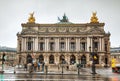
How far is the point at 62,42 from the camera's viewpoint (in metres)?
150

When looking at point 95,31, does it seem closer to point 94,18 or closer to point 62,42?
point 94,18

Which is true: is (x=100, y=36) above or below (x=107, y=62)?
above

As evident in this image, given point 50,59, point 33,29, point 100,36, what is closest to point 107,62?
point 100,36

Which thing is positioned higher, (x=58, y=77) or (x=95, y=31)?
(x=95, y=31)

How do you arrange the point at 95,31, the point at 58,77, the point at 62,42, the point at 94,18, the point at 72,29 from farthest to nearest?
the point at 94,18, the point at 72,29, the point at 62,42, the point at 95,31, the point at 58,77

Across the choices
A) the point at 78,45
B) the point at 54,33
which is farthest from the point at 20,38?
the point at 78,45

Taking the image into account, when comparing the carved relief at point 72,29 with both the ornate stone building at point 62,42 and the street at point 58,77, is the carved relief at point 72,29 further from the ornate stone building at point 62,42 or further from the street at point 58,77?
the street at point 58,77

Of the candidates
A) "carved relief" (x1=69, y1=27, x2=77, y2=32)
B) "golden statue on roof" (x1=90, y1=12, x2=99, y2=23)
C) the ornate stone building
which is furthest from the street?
"golden statue on roof" (x1=90, y1=12, x2=99, y2=23)

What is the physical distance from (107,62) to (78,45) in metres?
14.4

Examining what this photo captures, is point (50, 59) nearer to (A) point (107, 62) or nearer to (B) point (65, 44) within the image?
(B) point (65, 44)

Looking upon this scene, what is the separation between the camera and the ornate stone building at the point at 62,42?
147m

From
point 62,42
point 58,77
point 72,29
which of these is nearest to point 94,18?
point 72,29

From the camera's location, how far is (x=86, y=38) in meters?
149

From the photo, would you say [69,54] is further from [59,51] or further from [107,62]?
[107,62]
